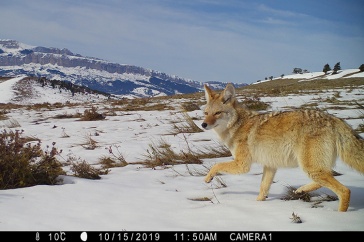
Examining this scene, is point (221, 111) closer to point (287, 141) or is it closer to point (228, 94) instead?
point (228, 94)

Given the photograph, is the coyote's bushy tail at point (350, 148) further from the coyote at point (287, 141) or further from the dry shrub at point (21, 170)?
the dry shrub at point (21, 170)

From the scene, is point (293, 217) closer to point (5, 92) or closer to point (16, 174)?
point (16, 174)

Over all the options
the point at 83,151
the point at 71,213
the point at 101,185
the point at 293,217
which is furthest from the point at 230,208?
the point at 83,151

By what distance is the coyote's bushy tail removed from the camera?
3744 mm

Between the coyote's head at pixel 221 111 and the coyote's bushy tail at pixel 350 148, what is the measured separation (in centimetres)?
171

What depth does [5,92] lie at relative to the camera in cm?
5741

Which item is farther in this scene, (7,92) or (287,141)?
(7,92)

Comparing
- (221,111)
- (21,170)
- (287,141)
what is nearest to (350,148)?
(287,141)

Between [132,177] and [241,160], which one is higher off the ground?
[241,160]

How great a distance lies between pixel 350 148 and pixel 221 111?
2091 mm

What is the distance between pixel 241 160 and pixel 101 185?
7.66ft

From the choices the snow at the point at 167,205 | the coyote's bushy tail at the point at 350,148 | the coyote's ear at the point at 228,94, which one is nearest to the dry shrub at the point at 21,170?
the snow at the point at 167,205

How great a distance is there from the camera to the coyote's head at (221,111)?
5152 mm

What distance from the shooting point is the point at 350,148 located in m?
3.77
